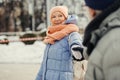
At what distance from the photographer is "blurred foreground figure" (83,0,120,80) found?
1.79 meters

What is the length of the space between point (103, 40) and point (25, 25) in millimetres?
17043

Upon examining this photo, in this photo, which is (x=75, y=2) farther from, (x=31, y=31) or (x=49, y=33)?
(x=49, y=33)

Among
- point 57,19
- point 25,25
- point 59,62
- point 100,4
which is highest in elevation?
point 100,4

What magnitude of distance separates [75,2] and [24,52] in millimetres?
4260

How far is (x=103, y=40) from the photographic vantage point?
73.3 inches

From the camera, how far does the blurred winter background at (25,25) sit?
13812 millimetres

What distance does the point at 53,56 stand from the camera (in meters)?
4.48

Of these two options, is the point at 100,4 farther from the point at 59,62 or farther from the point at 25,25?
the point at 25,25

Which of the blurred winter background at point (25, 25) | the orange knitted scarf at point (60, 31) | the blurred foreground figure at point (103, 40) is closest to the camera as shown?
the blurred foreground figure at point (103, 40)

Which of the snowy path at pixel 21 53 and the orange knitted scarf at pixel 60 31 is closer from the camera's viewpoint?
the orange knitted scarf at pixel 60 31

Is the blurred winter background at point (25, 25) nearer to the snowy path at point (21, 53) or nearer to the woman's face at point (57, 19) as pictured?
the snowy path at point (21, 53)

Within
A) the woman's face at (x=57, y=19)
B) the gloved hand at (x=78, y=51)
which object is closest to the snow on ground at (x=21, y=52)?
the woman's face at (x=57, y=19)

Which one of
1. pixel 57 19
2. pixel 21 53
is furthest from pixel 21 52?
pixel 57 19

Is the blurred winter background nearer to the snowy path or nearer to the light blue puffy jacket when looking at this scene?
the snowy path
